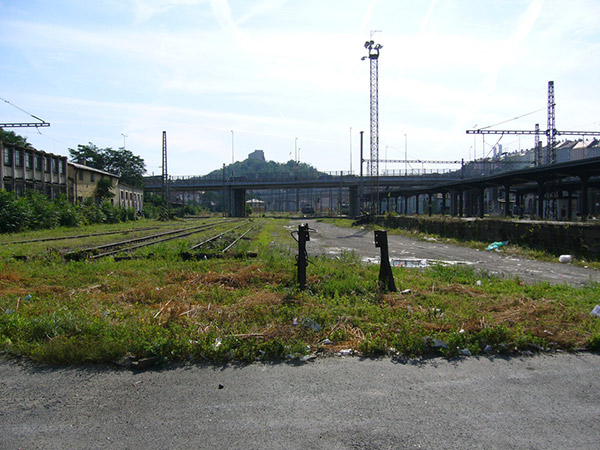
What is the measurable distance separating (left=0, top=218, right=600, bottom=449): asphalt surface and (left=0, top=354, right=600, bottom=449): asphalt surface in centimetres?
1

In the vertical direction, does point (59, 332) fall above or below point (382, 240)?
below

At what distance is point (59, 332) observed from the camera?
201 inches

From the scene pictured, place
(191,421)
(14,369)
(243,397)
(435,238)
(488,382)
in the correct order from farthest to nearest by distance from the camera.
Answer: (435,238) < (14,369) < (488,382) < (243,397) < (191,421)

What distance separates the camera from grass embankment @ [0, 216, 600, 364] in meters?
4.70

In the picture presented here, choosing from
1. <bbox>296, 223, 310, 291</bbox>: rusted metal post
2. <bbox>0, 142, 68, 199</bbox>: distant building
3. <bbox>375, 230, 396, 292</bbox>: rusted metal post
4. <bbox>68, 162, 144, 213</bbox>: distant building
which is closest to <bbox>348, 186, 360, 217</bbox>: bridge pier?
<bbox>68, 162, 144, 213</bbox>: distant building

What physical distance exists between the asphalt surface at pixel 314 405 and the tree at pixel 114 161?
93266 millimetres

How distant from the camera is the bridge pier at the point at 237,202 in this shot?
91750mm

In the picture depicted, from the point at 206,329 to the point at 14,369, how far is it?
2.01 meters

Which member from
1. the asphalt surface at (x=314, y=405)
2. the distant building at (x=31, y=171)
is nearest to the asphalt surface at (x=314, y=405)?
the asphalt surface at (x=314, y=405)

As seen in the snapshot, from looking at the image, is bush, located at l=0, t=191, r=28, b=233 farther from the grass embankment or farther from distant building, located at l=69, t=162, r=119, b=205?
distant building, located at l=69, t=162, r=119, b=205

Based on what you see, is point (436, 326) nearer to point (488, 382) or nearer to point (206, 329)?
point (488, 382)

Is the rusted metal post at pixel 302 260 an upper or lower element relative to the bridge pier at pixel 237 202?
lower

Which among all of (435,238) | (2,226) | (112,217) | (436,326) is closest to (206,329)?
(436,326)

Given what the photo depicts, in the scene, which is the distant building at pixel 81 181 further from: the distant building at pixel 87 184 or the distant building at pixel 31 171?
the distant building at pixel 31 171
